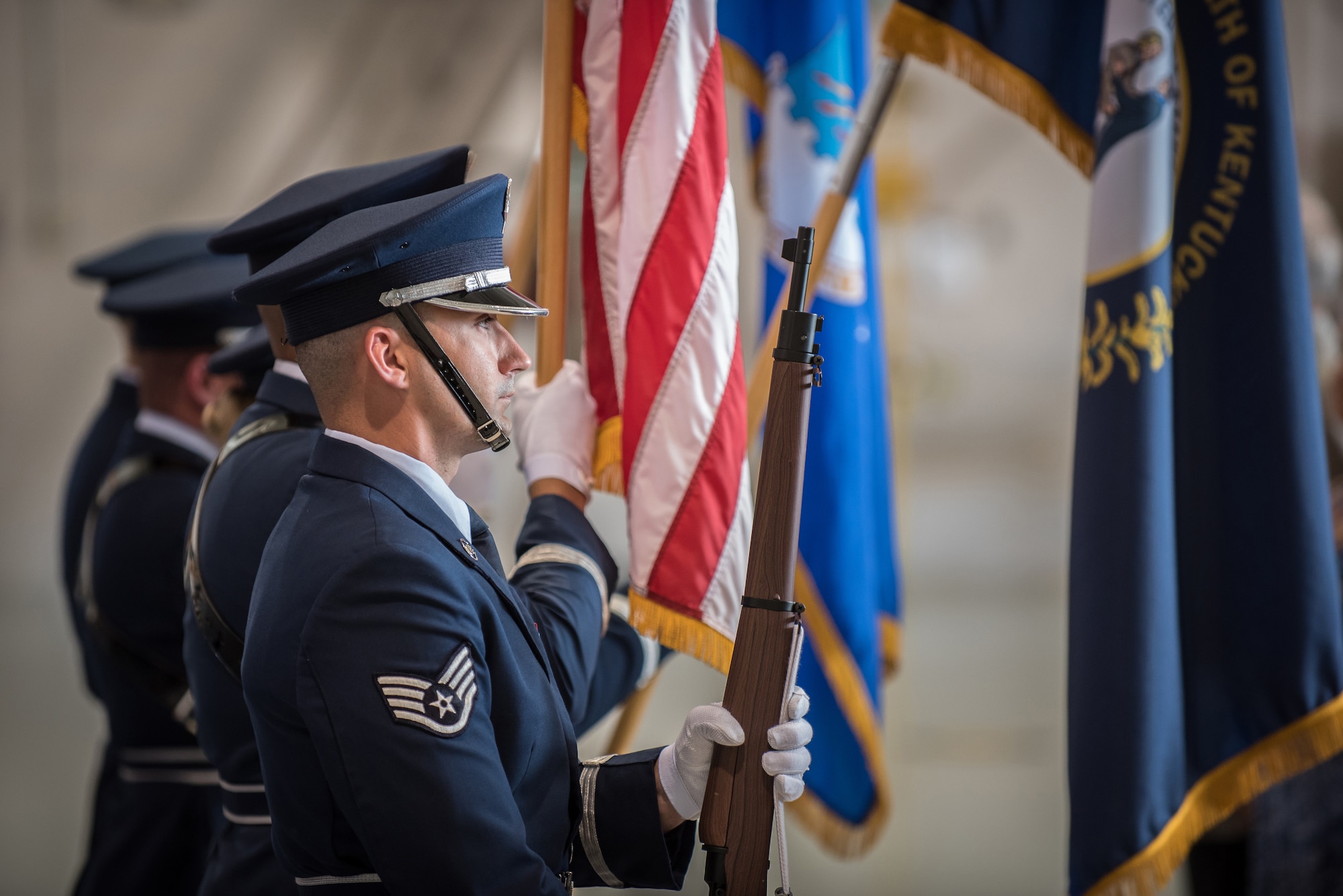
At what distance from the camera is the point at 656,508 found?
1413 mm

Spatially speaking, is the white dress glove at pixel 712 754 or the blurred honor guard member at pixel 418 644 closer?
the blurred honor guard member at pixel 418 644

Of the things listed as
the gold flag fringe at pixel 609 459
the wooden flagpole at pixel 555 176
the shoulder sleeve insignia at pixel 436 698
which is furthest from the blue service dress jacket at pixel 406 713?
the wooden flagpole at pixel 555 176

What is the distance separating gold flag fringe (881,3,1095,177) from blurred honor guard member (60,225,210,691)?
1636mm

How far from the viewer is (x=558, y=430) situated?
59.2 inches

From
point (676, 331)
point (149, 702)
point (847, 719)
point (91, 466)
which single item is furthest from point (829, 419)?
point (91, 466)

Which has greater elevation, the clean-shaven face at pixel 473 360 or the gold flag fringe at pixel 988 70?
the gold flag fringe at pixel 988 70

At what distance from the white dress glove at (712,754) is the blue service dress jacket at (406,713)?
0.04 meters

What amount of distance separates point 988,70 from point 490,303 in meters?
1.06

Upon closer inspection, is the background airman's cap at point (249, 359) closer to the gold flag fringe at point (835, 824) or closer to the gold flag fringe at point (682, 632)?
the gold flag fringe at point (682, 632)

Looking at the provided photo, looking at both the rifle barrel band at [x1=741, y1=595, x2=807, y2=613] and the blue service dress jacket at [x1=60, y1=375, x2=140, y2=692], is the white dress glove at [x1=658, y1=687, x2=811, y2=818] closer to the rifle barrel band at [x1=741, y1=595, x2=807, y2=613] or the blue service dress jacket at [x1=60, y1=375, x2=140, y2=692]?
the rifle barrel band at [x1=741, y1=595, x2=807, y2=613]

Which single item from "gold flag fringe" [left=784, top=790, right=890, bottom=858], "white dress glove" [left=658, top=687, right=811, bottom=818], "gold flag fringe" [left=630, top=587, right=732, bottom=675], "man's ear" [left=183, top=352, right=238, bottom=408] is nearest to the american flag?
"gold flag fringe" [left=630, top=587, right=732, bottom=675]

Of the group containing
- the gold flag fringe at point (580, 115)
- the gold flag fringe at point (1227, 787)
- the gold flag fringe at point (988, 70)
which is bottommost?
the gold flag fringe at point (1227, 787)

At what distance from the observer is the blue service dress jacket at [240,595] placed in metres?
1.29

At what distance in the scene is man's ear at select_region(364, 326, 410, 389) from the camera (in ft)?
3.42
